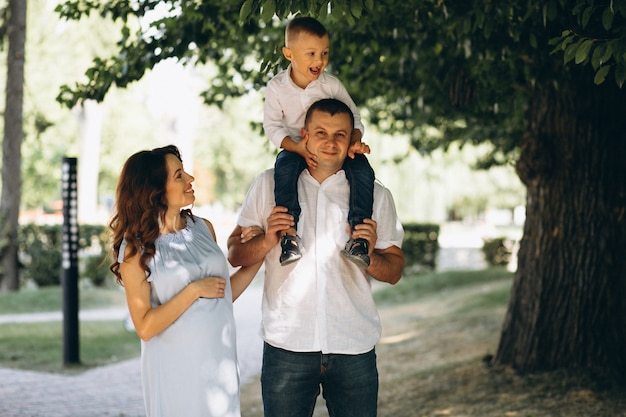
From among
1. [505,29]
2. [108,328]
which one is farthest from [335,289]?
[108,328]

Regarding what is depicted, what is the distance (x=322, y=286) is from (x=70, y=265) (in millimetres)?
7294

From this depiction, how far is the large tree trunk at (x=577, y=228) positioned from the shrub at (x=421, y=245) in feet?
46.1

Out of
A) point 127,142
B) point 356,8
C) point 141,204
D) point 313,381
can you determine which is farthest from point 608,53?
point 127,142

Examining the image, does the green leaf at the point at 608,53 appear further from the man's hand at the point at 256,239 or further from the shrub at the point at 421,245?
the shrub at the point at 421,245

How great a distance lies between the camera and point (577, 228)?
7.38 metres

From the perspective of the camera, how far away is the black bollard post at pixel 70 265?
9953 millimetres

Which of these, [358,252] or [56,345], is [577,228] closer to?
[358,252]

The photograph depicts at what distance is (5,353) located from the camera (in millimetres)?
11055

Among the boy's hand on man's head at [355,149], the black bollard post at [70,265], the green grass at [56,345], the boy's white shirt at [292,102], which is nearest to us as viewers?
the boy's hand on man's head at [355,149]

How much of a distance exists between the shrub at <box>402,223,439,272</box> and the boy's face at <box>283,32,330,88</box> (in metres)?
18.1

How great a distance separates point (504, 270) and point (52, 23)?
58.6 ft

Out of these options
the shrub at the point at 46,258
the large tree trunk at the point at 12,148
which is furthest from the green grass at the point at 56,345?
the shrub at the point at 46,258

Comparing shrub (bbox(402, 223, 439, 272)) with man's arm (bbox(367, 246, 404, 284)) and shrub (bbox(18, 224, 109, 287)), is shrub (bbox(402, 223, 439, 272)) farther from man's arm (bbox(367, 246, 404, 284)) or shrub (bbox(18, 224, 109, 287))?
man's arm (bbox(367, 246, 404, 284))

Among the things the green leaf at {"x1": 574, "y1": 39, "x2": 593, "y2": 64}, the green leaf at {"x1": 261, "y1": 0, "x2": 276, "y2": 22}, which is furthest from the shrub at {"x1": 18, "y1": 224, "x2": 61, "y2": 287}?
the green leaf at {"x1": 574, "y1": 39, "x2": 593, "y2": 64}
